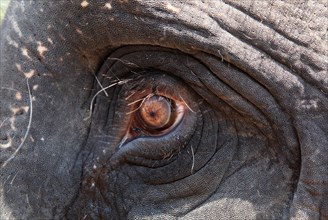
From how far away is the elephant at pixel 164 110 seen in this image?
6.67ft

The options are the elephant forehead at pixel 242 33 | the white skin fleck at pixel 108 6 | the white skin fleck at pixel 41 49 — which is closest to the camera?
the elephant forehead at pixel 242 33

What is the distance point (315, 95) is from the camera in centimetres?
201

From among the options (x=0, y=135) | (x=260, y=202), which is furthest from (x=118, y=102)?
(x=260, y=202)

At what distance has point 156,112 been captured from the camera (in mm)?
2250

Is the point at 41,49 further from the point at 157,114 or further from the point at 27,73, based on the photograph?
the point at 157,114

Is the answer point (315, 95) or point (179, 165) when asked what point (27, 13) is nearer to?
point (179, 165)

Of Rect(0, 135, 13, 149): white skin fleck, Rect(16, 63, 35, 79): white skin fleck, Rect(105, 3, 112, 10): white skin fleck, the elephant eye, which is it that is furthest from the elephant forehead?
Rect(0, 135, 13, 149): white skin fleck

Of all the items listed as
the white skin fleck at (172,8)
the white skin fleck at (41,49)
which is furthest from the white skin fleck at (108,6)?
the white skin fleck at (41,49)

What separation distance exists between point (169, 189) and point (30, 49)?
682 mm

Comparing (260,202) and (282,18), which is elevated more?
(282,18)

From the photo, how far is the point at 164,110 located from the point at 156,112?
0.04 m

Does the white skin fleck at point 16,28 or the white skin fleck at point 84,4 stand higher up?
the white skin fleck at point 16,28

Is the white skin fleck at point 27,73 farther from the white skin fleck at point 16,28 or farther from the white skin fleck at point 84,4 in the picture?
the white skin fleck at point 84,4

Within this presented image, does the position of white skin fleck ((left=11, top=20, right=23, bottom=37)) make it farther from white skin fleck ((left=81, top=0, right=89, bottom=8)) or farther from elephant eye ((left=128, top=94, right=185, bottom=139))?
elephant eye ((left=128, top=94, right=185, bottom=139))
